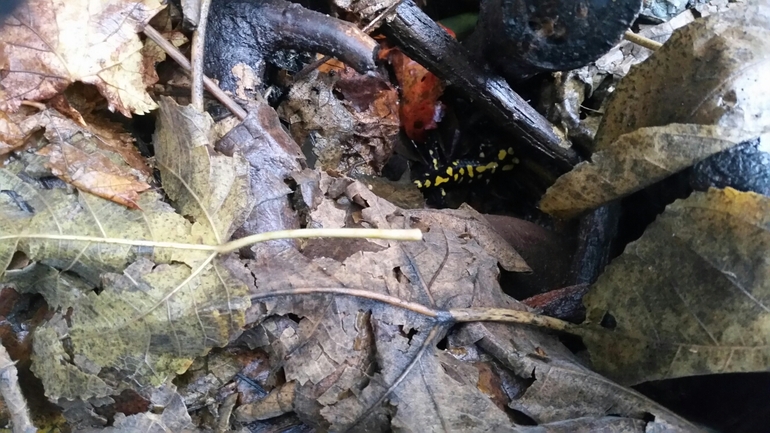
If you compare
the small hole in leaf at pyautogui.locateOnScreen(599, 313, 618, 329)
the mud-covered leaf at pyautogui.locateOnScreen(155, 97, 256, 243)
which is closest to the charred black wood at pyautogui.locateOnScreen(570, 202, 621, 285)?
the small hole in leaf at pyautogui.locateOnScreen(599, 313, 618, 329)

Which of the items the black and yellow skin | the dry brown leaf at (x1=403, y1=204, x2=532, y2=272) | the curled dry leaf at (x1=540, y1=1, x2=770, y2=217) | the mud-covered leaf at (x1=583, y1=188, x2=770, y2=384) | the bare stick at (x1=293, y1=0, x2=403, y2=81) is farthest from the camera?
the black and yellow skin

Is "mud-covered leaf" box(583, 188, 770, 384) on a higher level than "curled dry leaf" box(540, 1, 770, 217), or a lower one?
lower

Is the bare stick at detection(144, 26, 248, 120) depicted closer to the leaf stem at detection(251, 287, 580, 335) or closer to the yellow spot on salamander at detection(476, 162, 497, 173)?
the leaf stem at detection(251, 287, 580, 335)

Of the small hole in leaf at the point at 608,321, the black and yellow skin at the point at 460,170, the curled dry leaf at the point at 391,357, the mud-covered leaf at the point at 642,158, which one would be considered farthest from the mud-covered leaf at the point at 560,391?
the black and yellow skin at the point at 460,170

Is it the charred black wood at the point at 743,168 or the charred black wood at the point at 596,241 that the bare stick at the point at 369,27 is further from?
the charred black wood at the point at 743,168

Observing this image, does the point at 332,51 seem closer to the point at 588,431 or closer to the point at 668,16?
the point at 588,431

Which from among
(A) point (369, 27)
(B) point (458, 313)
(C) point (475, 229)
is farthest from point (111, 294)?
(A) point (369, 27)

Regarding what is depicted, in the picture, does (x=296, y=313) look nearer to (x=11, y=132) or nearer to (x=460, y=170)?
(x=11, y=132)
